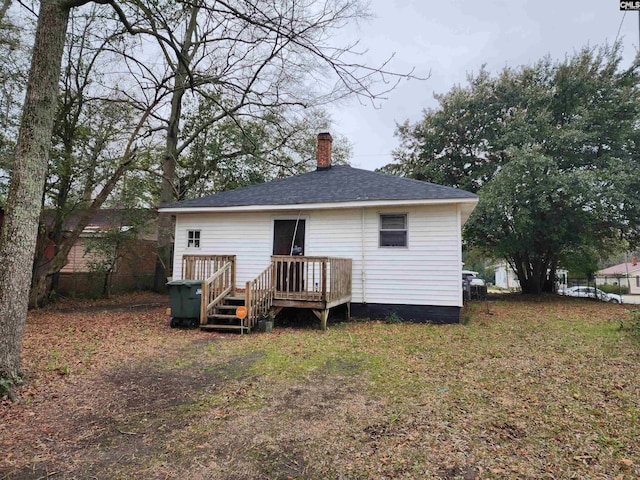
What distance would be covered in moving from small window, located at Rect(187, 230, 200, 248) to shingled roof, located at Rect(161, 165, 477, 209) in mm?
819

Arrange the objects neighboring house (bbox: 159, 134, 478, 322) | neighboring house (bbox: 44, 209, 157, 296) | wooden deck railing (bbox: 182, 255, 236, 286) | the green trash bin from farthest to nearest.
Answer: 1. neighboring house (bbox: 44, 209, 157, 296)
2. wooden deck railing (bbox: 182, 255, 236, 286)
3. neighboring house (bbox: 159, 134, 478, 322)
4. the green trash bin

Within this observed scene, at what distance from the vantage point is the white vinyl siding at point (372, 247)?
8289mm

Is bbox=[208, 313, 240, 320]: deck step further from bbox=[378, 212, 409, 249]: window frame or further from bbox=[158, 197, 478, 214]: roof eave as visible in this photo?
bbox=[378, 212, 409, 249]: window frame

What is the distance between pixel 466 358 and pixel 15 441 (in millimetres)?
5334

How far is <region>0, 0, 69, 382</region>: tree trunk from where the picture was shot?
3805mm

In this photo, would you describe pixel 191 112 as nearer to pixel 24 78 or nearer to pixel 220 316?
pixel 24 78

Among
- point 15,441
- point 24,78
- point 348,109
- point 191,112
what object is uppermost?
point 191,112

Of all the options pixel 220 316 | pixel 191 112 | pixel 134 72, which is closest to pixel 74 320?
pixel 220 316

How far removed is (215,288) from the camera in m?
7.68

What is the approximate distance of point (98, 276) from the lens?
13.3 meters

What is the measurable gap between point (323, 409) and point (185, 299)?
4.94 meters

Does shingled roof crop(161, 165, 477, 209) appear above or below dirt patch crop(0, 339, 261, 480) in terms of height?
above

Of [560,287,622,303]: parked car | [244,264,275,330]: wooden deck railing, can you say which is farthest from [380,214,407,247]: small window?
[560,287,622,303]: parked car

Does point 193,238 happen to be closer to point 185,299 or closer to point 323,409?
point 185,299
